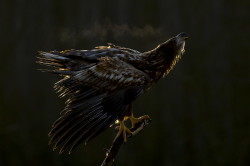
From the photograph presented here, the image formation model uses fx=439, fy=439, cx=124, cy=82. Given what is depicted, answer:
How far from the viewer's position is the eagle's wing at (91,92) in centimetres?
371

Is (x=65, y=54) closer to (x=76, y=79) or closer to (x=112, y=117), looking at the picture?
(x=76, y=79)

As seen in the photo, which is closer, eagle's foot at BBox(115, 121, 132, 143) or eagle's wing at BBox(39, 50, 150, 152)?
eagle's wing at BBox(39, 50, 150, 152)

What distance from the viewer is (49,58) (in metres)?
4.51

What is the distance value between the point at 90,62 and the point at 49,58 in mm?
449

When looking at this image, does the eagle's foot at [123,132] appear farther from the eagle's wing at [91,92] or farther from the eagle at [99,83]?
the eagle's wing at [91,92]

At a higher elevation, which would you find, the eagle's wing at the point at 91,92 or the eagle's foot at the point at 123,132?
the eagle's wing at the point at 91,92

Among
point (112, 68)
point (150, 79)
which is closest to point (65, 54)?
point (112, 68)

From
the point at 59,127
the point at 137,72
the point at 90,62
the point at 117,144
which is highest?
the point at 90,62

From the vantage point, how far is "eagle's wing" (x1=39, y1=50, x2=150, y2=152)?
3.71m

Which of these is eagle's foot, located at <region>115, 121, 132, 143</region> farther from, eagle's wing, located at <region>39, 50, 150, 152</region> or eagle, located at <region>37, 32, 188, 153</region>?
eagle's wing, located at <region>39, 50, 150, 152</region>

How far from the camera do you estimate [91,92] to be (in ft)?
13.4

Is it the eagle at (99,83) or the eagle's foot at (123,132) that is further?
the eagle's foot at (123,132)

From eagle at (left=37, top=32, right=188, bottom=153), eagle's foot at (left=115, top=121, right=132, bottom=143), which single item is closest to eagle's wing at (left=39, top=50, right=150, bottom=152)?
eagle at (left=37, top=32, right=188, bottom=153)

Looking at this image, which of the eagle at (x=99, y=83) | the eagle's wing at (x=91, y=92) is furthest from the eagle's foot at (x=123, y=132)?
the eagle's wing at (x=91, y=92)
